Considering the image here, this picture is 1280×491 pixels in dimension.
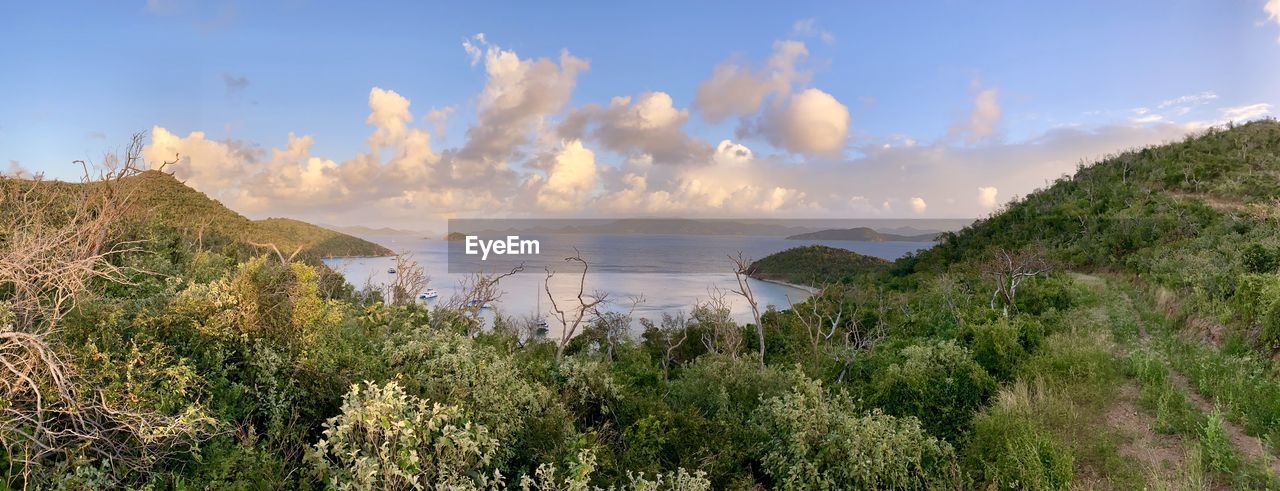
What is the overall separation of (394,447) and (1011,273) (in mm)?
22556

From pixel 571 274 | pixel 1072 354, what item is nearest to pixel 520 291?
pixel 571 274

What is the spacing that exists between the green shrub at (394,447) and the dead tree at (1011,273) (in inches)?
667

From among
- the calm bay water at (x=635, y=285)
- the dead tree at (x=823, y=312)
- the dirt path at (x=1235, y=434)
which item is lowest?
the calm bay water at (x=635, y=285)

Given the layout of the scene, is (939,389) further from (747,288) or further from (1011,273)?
(1011,273)

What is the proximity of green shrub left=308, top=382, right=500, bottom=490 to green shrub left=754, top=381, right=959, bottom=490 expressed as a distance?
153 inches

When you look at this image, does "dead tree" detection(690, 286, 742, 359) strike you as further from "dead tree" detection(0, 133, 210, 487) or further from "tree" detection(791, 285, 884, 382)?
"dead tree" detection(0, 133, 210, 487)

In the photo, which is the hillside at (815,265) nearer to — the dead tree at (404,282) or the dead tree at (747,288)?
the dead tree at (747,288)

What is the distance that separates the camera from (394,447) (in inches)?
179

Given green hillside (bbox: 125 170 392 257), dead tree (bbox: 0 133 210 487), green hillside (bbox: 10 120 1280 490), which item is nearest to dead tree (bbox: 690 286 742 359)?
green hillside (bbox: 10 120 1280 490)

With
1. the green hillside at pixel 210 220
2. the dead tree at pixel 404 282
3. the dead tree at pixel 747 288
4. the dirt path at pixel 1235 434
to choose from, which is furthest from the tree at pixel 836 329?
the green hillside at pixel 210 220

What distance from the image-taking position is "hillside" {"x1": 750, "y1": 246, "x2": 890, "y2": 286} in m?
62.4

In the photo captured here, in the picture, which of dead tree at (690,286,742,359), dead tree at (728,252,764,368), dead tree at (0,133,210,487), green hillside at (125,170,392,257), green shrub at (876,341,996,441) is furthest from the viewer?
dead tree at (690,286,742,359)

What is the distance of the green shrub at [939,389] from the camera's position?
9.62 m

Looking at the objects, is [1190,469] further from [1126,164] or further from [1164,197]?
[1126,164]
